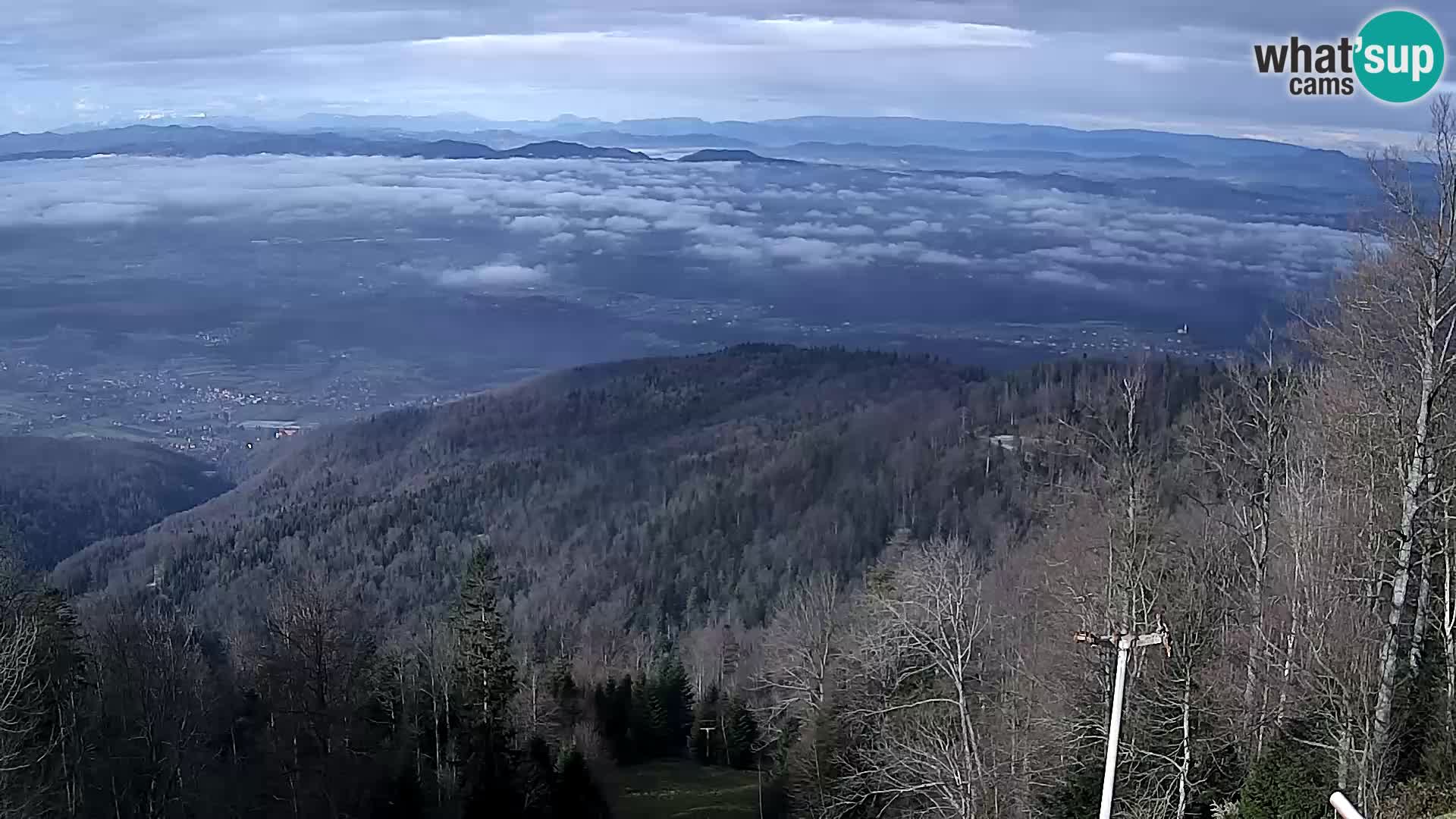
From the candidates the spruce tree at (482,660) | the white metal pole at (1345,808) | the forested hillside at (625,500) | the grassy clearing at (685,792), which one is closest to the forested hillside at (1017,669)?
the spruce tree at (482,660)

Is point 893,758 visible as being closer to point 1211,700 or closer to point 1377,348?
point 1211,700

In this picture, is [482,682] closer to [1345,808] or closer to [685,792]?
[685,792]

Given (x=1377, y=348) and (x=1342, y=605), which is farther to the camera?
(x=1342, y=605)

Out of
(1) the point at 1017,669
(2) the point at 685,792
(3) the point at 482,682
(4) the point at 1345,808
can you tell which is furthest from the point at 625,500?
(4) the point at 1345,808

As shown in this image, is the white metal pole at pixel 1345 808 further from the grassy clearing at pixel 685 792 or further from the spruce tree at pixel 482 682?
the grassy clearing at pixel 685 792

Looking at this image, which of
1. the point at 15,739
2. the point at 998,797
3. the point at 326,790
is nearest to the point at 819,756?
the point at 998,797
